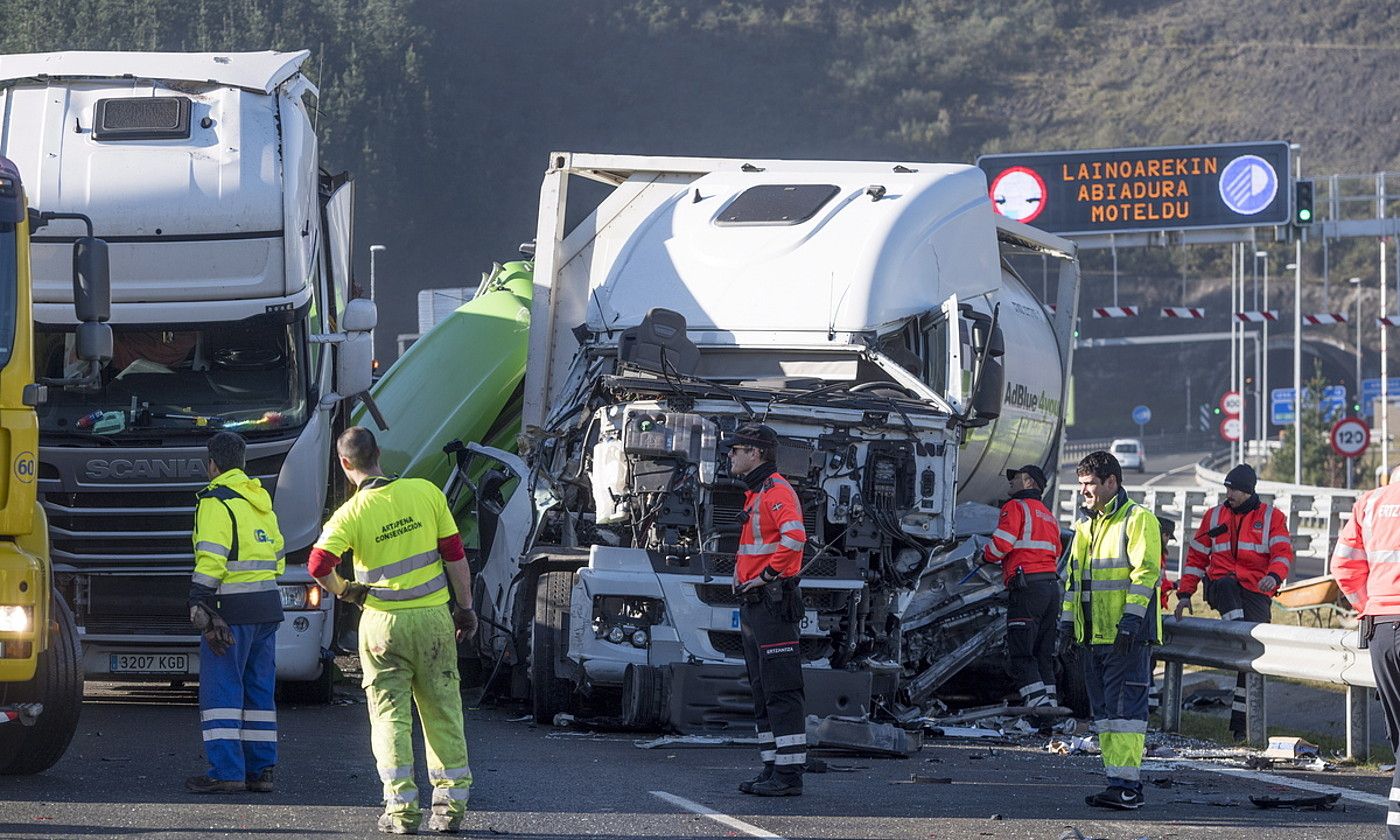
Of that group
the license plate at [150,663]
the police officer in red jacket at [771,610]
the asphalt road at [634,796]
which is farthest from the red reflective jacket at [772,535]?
the license plate at [150,663]

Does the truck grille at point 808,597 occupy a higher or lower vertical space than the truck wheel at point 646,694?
higher

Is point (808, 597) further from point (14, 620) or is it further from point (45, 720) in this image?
point (14, 620)

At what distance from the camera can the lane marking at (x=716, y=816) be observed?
7.48 m

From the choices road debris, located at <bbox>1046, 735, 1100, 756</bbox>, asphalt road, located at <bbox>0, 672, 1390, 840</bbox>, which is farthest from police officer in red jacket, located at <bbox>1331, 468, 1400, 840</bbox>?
road debris, located at <bbox>1046, 735, 1100, 756</bbox>

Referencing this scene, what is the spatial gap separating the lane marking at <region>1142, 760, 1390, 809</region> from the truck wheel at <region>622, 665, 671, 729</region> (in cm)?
244

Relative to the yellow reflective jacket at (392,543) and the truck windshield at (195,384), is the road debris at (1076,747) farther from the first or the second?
the truck windshield at (195,384)

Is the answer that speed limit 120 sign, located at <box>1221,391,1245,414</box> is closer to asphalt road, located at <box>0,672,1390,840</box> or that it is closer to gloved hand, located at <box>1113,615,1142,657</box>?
asphalt road, located at <box>0,672,1390,840</box>

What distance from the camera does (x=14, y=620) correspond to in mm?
8344

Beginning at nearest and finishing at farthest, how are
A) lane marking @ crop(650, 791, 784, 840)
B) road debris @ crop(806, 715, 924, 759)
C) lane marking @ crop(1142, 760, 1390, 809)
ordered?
lane marking @ crop(650, 791, 784, 840) < lane marking @ crop(1142, 760, 1390, 809) < road debris @ crop(806, 715, 924, 759)

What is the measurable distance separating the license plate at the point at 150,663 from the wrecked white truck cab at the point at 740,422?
71.7 inches

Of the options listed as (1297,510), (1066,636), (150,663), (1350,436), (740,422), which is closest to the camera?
(1066,636)

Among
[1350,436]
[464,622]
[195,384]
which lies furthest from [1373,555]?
[1350,436]

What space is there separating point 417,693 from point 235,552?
1.38 m

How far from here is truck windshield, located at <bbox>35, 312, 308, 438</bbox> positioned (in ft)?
36.2
